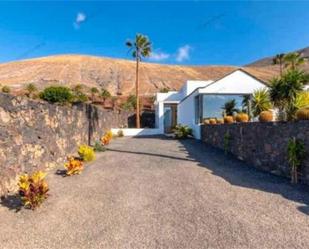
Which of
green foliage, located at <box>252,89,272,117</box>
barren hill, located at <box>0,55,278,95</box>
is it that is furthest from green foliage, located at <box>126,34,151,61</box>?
barren hill, located at <box>0,55,278,95</box>

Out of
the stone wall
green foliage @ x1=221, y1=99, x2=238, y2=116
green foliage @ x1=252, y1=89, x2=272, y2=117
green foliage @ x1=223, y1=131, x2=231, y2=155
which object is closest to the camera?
the stone wall

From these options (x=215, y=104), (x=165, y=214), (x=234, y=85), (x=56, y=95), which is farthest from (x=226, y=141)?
(x=56, y=95)

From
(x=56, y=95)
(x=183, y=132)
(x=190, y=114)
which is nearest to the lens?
(x=183, y=132)

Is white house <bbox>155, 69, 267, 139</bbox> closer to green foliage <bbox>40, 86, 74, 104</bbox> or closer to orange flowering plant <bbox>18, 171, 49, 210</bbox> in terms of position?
orange flowering plant <bbox>18, 171, 49, 210</bbox>

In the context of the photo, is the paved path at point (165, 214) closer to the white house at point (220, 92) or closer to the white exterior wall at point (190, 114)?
the white house at point (220, 92)

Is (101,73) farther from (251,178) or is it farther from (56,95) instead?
(251,178)

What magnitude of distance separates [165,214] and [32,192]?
3.03 meters

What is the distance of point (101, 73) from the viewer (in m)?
77.7

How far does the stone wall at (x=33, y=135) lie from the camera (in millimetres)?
6727

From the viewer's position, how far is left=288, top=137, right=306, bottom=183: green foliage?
745 cm

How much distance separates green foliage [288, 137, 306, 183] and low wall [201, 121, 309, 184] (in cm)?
13

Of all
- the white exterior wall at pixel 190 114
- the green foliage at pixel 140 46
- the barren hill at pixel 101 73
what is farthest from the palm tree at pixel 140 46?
the barren hill at pixel 101 73

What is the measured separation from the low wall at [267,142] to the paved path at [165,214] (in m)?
0.51

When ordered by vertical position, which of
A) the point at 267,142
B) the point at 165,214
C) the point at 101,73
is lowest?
the point at 165,214
